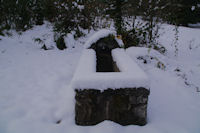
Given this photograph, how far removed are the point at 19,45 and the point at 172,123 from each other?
15.9 feet

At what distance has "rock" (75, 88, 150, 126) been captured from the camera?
125 centimetres

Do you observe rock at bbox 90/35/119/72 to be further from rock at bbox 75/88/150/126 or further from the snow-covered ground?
rock at bbox 75/88/150/126

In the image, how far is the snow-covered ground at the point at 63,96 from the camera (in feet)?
4.42

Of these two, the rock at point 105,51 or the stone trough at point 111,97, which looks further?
the rock at point 105,51

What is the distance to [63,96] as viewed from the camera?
6.18 feet

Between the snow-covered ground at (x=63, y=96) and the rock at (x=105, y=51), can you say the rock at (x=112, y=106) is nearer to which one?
the snow-covered ground at (x=63, y=96)

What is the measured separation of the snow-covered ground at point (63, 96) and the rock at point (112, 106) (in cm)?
7

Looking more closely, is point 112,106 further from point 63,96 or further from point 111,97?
point 63,96

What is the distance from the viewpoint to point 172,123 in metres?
1.42

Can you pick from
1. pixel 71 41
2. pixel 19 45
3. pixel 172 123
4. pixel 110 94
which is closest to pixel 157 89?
pixel 172 123

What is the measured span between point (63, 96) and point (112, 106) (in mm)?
871

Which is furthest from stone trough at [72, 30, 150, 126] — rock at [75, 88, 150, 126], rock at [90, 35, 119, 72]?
rock at [90, 35, 119, 72]

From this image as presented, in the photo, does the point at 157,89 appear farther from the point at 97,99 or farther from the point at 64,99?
the point at 64,99

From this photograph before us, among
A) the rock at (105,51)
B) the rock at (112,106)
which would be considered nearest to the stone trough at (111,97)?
the rock at (112,106)
